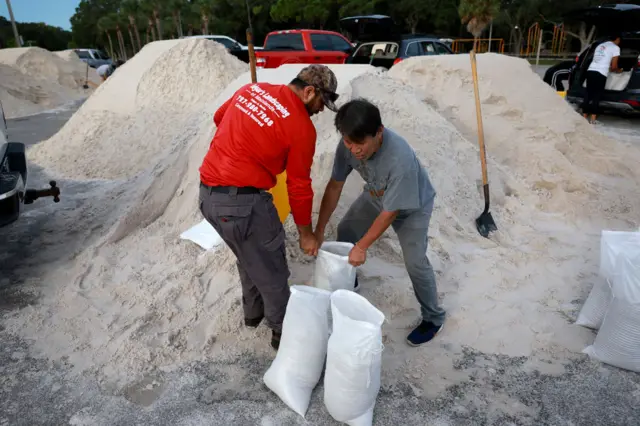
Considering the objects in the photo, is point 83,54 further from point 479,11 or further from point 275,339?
A: point 275,339

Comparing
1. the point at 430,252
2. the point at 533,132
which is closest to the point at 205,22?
the point at 533,132

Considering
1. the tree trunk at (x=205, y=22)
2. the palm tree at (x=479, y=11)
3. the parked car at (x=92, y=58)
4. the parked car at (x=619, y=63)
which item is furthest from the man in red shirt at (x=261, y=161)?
the tree trunk at (x=205, y=22)

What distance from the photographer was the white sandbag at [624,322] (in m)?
2.29

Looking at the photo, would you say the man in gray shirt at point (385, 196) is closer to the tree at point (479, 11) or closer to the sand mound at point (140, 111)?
the sand mound at point (140, 111)

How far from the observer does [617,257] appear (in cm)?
240

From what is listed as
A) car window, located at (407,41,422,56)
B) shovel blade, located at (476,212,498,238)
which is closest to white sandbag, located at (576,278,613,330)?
shovel blade, located at (476,212,498,238)

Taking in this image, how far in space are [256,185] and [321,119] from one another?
202 centimetres

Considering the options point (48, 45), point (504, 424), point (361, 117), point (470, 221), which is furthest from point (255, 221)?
point (48, 45)

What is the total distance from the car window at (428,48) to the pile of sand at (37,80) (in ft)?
33.1

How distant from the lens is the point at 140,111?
24.2ft

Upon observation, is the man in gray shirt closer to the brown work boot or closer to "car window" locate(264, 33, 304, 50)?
the brown work boot

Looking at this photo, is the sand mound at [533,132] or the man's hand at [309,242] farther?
the sand mound at [533,132]

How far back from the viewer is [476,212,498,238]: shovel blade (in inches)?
155

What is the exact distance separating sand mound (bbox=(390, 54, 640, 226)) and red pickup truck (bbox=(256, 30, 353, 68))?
369 cm
